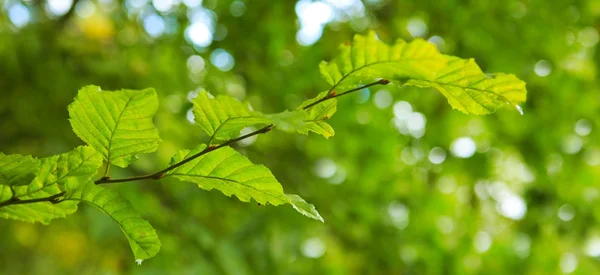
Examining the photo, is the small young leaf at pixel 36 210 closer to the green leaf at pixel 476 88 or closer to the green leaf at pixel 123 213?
the green leaf at pixel 123 213

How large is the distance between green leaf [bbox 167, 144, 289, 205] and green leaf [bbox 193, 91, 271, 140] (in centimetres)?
2

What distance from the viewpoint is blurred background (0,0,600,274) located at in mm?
1527

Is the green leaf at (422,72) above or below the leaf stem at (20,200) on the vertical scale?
above

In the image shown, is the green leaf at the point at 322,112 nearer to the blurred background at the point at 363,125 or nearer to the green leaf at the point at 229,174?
the green leaf at the point at 229,174

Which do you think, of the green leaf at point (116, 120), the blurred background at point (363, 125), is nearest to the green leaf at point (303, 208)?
the green leaf at point (116, 120)

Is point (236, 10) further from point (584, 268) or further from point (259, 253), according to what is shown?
point (584, 268)

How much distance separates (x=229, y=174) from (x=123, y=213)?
0.09 meters

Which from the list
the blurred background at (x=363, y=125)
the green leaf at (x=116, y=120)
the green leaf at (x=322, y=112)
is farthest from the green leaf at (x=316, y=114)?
the blurred background at (x=363, y=125)

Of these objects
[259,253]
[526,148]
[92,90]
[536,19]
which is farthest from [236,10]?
[92,90]

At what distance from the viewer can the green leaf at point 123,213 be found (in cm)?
42

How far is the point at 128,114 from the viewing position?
1.34 feet

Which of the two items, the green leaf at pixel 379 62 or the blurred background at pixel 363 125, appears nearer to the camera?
the green leaf at pixel 379 62

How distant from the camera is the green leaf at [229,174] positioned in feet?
1.43

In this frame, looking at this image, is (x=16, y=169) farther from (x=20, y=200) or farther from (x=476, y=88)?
(x=476, y=88)
